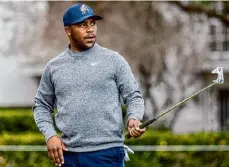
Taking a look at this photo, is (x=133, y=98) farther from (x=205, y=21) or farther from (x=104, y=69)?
(x=205, y=21)

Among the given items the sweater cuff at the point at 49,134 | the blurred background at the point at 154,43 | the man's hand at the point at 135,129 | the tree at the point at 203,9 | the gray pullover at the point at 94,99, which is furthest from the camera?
the blurred background at the point at 154,43

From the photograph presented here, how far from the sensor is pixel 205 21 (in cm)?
2350

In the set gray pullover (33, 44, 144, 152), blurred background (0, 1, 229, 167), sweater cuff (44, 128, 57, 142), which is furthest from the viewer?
blurred background (0, 1, 229, 167)

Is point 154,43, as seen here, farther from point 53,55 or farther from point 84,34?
point 84,34

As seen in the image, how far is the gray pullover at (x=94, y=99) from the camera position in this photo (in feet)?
16.3

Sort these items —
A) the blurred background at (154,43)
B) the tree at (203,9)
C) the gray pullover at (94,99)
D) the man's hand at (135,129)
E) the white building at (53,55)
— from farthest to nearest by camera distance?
the white building at (53,55) → the blurred background at (154,43) → the tree at (203,9) → the gray pullover at (94,99) → the man's hand at (135,129)

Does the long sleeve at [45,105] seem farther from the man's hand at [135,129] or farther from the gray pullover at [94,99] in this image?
the man's hand at [135,129]

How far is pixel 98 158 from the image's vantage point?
16.4ft

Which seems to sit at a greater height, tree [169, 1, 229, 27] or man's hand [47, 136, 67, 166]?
tree [169, 1, 229, 27]

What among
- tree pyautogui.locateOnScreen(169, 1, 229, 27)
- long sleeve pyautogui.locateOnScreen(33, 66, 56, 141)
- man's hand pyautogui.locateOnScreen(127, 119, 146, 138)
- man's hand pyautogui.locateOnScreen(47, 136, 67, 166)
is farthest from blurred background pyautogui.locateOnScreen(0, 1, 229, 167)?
man's hand pyautogui.locateOnScreen(127, 119, 146, 138)

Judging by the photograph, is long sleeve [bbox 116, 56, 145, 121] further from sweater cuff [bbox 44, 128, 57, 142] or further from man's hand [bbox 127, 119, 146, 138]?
sweater cuff [bbox 44, 128, 57, 142]

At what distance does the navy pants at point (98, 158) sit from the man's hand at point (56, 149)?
66 millimetres

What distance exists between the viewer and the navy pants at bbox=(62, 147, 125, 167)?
196 inches

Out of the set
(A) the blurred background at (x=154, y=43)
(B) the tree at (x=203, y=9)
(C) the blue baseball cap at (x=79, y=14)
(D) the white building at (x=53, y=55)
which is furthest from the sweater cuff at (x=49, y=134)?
(D) the white building at (x=53, y=55)
